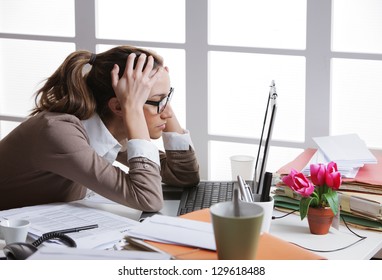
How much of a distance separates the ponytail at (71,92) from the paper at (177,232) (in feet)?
2.26

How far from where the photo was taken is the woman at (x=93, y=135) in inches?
88.0

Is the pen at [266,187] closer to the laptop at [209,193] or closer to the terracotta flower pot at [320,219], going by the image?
the terracotta flower pot at [320,219]

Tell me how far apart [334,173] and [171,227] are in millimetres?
570

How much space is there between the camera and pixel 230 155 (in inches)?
125

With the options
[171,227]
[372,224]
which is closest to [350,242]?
[372,224]

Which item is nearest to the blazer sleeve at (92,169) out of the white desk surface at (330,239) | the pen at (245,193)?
the white desk surface at (330,239)

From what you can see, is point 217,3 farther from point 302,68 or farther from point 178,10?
point 302,68

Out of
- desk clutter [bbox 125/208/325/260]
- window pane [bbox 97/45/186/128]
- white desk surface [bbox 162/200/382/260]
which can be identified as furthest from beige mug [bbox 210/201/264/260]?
window pane [bbox 97/45/186/128]

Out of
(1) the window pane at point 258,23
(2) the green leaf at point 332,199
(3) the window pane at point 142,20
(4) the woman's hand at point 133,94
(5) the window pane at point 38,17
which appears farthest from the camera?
(5) the window pane at point 38,17

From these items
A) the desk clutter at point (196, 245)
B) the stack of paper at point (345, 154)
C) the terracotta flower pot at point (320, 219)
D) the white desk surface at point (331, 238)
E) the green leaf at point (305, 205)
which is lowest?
the white desk surface at point (331, 238)

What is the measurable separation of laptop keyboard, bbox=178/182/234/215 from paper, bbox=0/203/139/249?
11.2 inches

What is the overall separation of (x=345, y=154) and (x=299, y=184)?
391 millimetres

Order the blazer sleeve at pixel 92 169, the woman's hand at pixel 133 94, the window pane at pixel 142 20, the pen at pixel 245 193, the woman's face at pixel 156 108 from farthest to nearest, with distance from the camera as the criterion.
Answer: the window pane at pixel 142 20 < the woman's face at pixel 156 108 < the woman's hand at pixel 133 94 < the blazer sleeve at pixel 92 169 < the pen at pixel 245 193

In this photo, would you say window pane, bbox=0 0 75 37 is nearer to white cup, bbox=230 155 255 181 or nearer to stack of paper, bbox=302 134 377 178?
white cup, bbox=230 155 255 181
